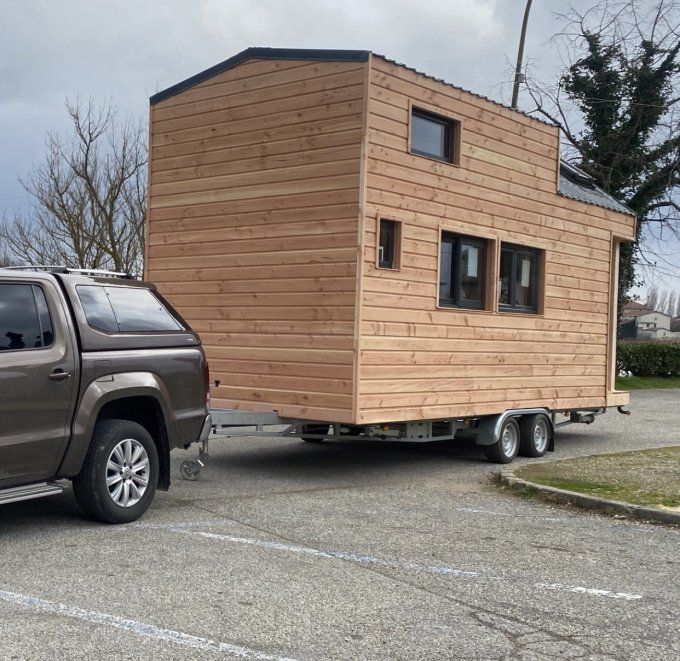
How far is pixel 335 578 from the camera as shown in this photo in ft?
17.9

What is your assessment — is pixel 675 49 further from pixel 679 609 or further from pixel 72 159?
pixel 679 609

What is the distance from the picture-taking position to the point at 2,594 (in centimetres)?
496

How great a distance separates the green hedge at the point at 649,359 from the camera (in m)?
29.6

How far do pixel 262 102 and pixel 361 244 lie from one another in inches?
88.1

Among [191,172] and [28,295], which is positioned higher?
[191,172]

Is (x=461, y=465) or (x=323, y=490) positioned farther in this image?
(x=461, y=465)

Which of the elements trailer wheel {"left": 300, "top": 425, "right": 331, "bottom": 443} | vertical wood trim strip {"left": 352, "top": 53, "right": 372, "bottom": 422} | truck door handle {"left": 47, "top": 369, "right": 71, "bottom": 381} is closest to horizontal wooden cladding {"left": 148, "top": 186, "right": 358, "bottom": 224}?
vertical wood trim strip {"left": 352, "top": 53, "right": 372, "bottom": 422}

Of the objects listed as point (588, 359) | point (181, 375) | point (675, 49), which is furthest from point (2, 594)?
point (675, 49)

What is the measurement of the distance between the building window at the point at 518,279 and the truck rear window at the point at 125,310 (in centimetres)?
505

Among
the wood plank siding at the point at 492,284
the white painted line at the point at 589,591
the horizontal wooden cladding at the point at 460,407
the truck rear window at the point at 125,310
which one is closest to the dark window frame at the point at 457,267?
the wood plank siding at the point at 492,284

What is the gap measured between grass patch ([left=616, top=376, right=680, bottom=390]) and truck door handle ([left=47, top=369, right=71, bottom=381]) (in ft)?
73.0

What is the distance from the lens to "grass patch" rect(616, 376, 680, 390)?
1062 inches

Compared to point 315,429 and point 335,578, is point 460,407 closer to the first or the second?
point 315,429

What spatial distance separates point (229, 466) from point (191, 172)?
11.4ft
